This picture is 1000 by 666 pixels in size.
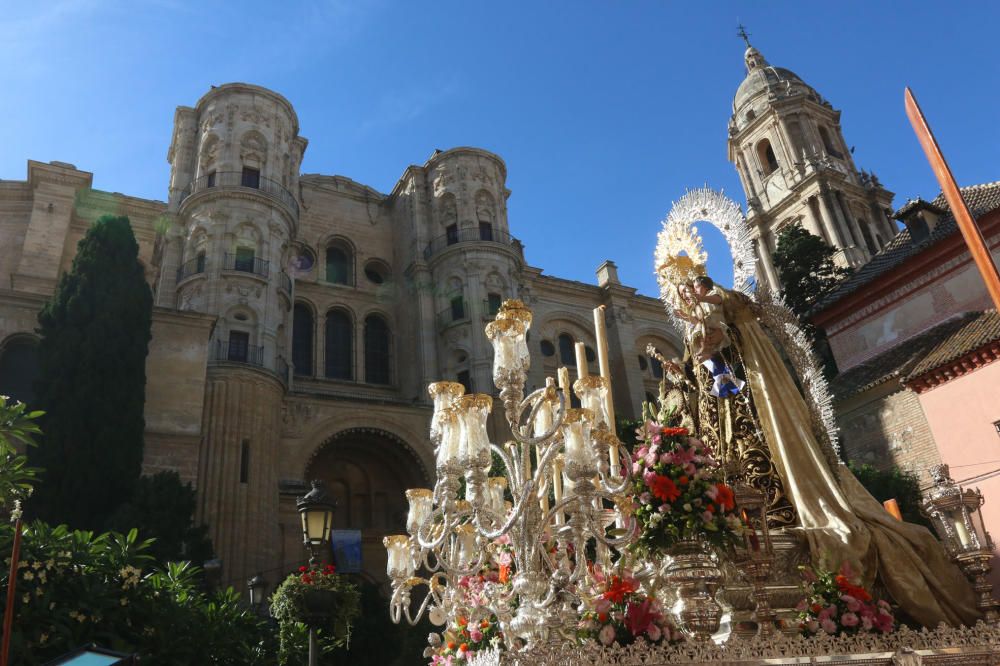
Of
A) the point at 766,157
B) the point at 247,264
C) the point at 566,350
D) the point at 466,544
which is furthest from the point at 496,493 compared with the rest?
the point at 766,157

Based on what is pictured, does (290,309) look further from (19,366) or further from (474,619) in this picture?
(474,619)

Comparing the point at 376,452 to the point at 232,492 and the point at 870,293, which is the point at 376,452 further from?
the point at 870,293

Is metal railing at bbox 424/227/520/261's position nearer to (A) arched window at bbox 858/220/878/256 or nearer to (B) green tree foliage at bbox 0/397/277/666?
(A) arched window at bbox 858/220/878/256

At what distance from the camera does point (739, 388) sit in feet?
19.8

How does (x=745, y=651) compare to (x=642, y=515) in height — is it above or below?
below

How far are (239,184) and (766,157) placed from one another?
91.3 ft

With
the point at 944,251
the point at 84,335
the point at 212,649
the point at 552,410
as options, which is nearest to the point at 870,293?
the point at 944,251

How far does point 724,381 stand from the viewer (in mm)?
6055

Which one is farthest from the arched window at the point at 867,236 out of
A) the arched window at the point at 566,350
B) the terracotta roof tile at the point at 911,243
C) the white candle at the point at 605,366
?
the white candle at the point at 605,366

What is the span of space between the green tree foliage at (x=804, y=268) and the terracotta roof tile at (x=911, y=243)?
465 centimetres

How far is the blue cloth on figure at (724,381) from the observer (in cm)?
604

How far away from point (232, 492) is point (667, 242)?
14.9 m

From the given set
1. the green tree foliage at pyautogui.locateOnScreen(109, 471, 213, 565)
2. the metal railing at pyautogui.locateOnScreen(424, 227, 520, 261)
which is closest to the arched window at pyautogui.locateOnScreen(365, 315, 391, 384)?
the metal railing at pyautogui.locateOnScreen(424, 227, 520, 261)

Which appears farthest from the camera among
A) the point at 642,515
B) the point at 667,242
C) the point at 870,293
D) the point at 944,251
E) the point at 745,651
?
the point at 870,293
